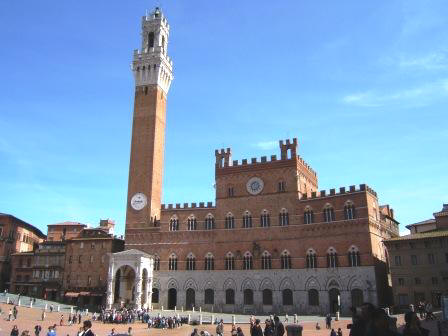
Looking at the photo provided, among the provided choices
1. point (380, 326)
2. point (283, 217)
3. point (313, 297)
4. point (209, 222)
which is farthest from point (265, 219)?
point (380, 326)

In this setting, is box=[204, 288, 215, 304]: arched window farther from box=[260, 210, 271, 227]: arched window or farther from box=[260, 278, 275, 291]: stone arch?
box=[260, 210, 271, 227]: arched window

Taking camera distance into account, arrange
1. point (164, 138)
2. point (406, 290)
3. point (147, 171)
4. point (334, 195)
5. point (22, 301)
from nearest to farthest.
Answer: point (406, 290)
point (334, 195)
point (22, 301)
point (147, 171)
point (164, 138)

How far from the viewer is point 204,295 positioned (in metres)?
53.8

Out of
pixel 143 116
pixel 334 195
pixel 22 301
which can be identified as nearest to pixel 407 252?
pixel 334 195

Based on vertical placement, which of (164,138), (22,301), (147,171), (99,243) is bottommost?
(22,301)

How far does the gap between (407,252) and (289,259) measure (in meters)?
13.0

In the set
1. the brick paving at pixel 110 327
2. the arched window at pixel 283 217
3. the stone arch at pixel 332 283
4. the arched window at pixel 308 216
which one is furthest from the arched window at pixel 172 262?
the stone arch at pixel 332 283

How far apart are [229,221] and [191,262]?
7219 millimetres

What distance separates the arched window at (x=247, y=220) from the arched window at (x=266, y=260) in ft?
13.2

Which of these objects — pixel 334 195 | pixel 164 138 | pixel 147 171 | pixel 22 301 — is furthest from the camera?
pixel 164 138

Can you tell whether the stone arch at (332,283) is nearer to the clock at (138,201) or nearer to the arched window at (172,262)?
the arched window at (172,262)

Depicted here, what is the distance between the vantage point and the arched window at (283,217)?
172 ft

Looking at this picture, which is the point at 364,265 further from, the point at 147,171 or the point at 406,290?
the point at 147,171

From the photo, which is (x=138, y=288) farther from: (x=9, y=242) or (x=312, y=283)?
(x=9, y=242)
